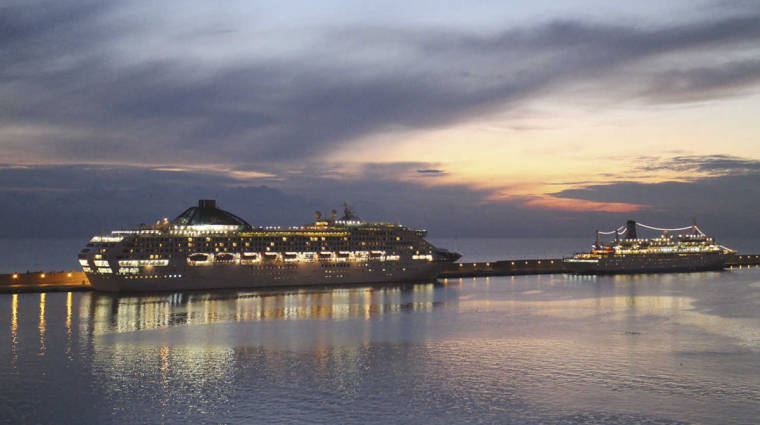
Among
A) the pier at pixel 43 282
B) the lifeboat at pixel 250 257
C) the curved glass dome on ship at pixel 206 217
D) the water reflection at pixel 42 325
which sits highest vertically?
the curved glass dome on ship at pixel 206 217

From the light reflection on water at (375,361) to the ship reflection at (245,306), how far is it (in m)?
0.28

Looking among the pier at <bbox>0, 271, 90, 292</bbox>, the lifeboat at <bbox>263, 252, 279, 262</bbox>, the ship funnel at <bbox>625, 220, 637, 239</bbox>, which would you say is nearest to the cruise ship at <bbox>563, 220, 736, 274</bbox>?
the ship funnel at <bbox>625, 220, 637, 239</bbox>

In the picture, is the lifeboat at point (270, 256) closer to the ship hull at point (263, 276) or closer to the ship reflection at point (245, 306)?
the ship hull at point (263, 276)

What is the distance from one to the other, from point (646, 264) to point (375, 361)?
257ft

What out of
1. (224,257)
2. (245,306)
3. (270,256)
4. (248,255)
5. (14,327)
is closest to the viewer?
(14,327)

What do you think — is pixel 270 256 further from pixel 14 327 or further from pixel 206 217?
pixel 14 327

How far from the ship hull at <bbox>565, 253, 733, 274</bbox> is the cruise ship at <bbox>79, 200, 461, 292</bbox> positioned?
2832cm

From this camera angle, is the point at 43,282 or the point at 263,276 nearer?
the point at 43,282

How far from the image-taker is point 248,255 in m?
68.4

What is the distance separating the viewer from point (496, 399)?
2725cm

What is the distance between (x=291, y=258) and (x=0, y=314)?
29.1 meters

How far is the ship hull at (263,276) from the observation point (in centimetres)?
6300

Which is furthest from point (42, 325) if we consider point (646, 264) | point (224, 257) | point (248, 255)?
point (646, 264)

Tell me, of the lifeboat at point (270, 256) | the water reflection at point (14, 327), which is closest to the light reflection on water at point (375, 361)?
the water reflection at point (14, 327)
